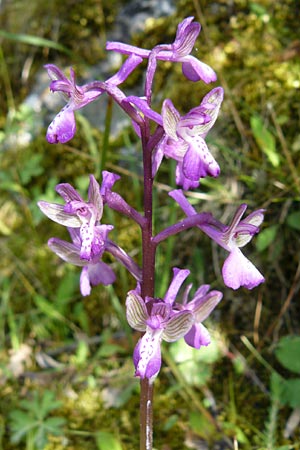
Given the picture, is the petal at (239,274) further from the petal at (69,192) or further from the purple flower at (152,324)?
the petal at (69,192)

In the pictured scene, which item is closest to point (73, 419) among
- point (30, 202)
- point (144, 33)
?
point (30, 202)

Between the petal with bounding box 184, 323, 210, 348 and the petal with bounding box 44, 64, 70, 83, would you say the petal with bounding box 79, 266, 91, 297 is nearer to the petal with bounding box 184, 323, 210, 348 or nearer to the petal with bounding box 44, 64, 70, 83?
the petal with bounding box 184, 323, 210, 348

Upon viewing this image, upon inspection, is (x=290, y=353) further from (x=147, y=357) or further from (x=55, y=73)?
(x=55, y=73)

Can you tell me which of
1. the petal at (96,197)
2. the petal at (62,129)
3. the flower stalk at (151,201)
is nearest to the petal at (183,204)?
the flower stalk at (151,201)

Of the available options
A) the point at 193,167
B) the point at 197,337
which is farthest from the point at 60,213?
the point at 197,337

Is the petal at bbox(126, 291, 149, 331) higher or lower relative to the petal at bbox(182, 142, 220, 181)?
lower

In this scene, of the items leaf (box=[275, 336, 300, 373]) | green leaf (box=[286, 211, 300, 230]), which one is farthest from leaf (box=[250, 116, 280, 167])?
leaf (box=[275, 336, 300, 373])
